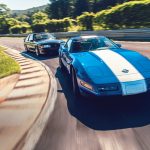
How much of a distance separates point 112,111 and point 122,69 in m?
0.97

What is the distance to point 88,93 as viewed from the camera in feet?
19.6

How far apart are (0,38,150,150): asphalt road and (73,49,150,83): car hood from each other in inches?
18.4

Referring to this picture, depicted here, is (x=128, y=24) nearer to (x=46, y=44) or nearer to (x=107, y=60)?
(x=46, y=44)

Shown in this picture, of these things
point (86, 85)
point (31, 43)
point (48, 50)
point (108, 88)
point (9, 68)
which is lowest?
point (31, 43)

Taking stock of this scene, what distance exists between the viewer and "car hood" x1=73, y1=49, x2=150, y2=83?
596 cm

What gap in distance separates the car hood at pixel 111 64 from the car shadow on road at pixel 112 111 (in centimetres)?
45

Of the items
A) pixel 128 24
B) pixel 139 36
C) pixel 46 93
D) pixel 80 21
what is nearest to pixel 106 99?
pixel 46 93

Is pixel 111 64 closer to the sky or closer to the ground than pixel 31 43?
closer to the sky

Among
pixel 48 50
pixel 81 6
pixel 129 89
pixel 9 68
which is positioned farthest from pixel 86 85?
pixel 81 6

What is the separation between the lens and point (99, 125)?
5.04 m

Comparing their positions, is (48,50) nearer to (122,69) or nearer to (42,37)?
(42,37)

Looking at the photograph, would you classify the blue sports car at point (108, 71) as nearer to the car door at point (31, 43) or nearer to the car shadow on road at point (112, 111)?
the car shadow on road at point (112, 111)

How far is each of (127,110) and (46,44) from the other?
10972 millimetres

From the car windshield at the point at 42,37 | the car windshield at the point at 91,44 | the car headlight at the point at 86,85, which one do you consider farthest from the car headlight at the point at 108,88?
the car windshield at the point at 42,37
